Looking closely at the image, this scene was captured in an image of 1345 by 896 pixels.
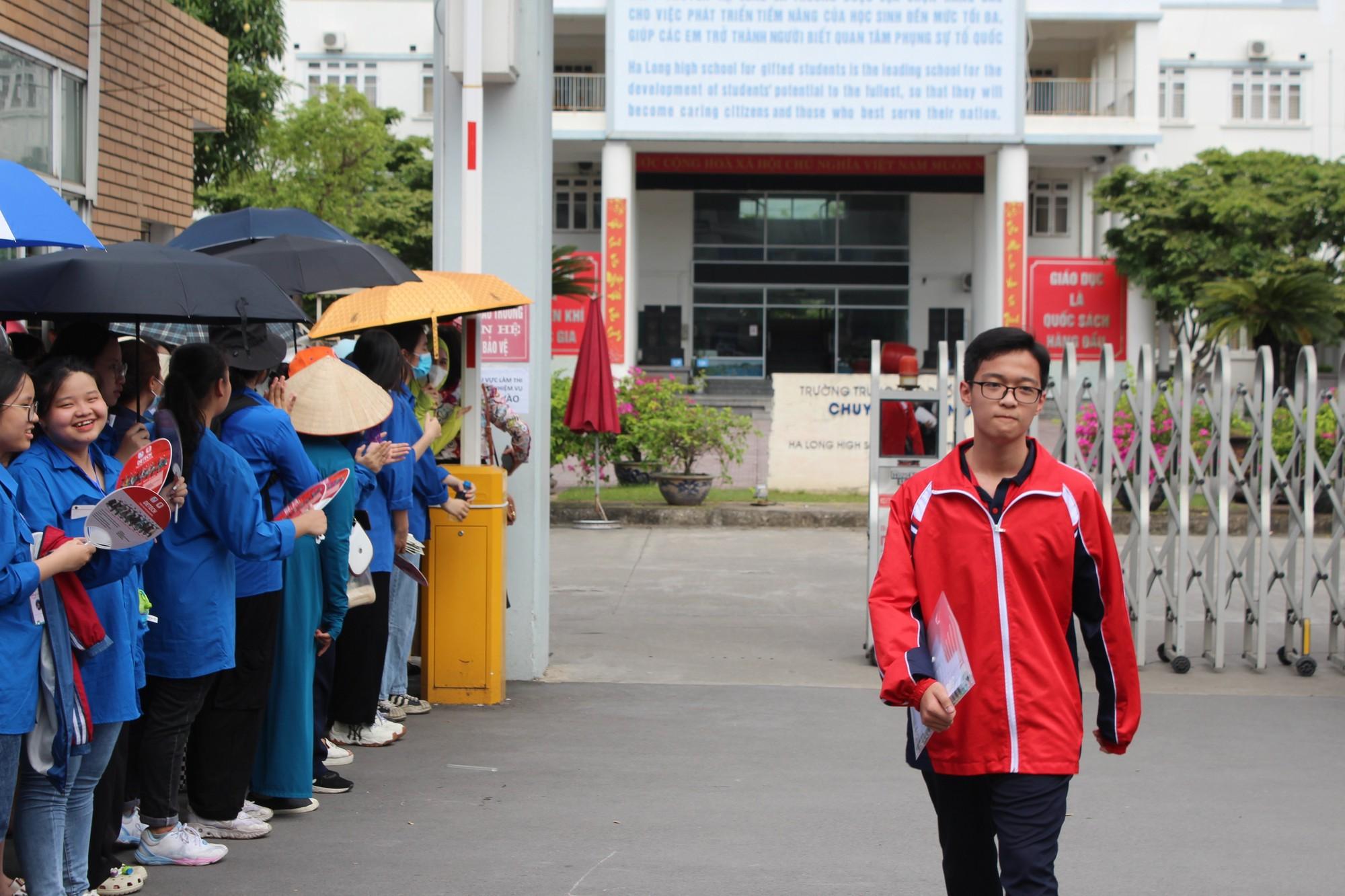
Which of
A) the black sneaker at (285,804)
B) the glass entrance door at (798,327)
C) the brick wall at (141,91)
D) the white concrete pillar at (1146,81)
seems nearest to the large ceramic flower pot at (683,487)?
the brick wall at (141,91)

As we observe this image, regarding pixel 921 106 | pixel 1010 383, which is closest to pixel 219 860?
pixel 1010 383

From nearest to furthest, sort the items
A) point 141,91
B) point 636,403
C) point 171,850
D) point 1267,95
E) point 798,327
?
point 171,850
point 141,91
point 636,403
point 1267,95
point 798,327

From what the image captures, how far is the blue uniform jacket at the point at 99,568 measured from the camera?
4.02 m

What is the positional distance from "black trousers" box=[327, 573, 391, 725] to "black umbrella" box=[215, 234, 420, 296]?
1485mm

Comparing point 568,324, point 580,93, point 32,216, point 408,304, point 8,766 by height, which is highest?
point 580,93

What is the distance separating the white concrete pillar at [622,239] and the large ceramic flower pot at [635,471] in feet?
56.8

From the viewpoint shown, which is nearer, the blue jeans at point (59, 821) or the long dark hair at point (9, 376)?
the long dark hair at point (9, 376)

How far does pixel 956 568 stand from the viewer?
3.51 meters

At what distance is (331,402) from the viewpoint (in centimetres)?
575

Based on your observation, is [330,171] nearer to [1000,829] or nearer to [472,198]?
[472,198]

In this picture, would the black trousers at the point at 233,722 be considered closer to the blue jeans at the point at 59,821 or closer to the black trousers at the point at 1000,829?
the blue jeans at the point at 59,821

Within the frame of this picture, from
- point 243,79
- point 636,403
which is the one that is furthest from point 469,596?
point 243,79

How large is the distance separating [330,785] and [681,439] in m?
10.7

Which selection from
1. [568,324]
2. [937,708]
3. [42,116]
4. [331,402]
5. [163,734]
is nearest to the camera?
[937,708]
